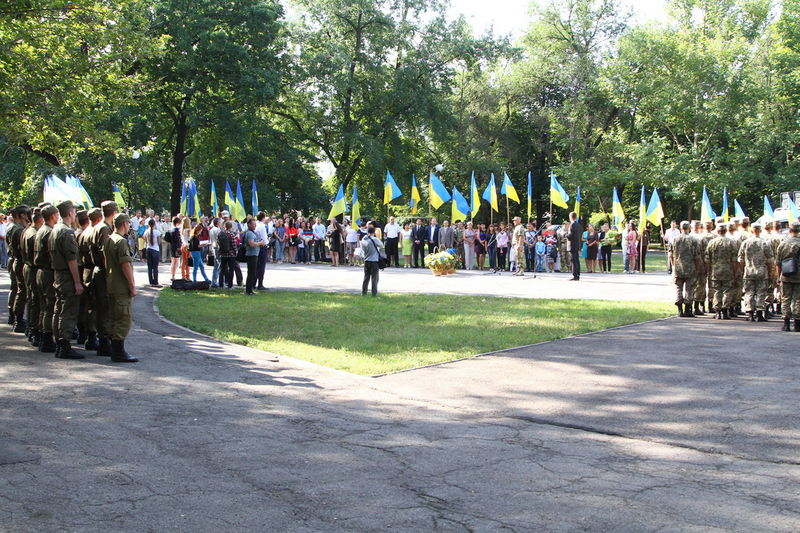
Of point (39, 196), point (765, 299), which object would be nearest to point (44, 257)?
point (765, 299)

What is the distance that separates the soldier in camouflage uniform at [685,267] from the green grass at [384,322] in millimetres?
511

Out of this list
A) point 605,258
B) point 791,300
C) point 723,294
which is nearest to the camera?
point 791,300

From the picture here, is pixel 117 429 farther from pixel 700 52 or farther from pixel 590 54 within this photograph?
pixel 590 54

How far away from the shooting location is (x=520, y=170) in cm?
5806

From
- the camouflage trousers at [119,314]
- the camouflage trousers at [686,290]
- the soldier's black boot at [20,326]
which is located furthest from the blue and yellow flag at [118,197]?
the camouflage trousers at [686,290]

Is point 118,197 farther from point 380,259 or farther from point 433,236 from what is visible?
point 380,259

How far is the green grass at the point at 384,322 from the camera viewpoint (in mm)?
11217

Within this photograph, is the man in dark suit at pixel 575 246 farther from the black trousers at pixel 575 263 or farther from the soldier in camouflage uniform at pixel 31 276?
the soldier in camouflage uniform at pixel 31 276

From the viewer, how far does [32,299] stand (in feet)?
37.6

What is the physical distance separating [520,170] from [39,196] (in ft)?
116

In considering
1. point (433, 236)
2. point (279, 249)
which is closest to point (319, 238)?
point (279, 249)

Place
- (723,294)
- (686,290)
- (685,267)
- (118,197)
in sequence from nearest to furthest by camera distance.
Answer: (723,294) < (686,290) < (685,267) < (118,197)

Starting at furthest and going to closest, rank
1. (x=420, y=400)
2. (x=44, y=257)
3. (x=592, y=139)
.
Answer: (x=592, y=139)
(x=44, y=257)
(x=420, y=400)

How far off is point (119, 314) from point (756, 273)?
468 inches
